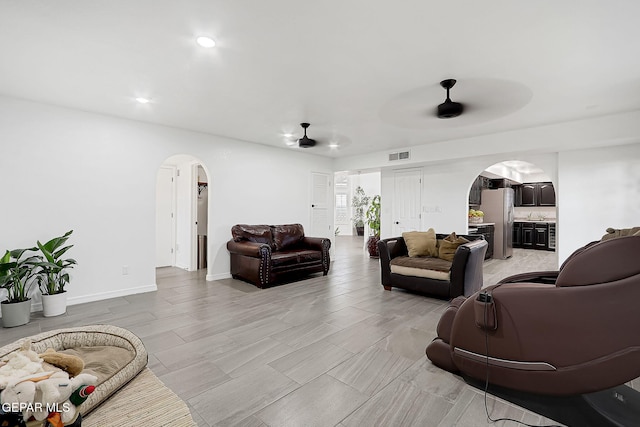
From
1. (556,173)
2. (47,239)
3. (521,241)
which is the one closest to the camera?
(47,239)

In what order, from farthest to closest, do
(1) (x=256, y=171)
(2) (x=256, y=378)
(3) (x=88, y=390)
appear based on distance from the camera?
(1) (x=256, y=171) < (2) (x=256, y=378) < (3) (x=88, y=390)

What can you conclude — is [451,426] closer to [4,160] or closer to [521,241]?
[4,160]

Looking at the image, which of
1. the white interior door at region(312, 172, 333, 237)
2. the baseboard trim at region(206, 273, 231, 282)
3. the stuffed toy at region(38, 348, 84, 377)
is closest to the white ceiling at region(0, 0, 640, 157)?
the stuffed toy at region(38, 348, 84, 377)

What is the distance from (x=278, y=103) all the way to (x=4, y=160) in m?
3.27

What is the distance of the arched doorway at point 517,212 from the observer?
7.66 metres

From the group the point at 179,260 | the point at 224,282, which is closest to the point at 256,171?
the point at 224,282

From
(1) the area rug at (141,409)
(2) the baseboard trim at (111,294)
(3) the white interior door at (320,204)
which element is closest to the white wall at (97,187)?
(2) the baseboard trim at (111,294)

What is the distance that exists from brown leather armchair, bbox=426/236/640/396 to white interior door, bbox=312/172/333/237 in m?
5.16

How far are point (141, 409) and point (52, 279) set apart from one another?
3.46 m

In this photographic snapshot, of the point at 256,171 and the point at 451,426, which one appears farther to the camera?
the point at 256,171

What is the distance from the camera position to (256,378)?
7.04 ft

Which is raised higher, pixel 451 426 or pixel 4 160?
pixel 4 160

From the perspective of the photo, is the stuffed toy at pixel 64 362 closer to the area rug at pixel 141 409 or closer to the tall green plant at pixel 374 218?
the area rug at pixel 141 409

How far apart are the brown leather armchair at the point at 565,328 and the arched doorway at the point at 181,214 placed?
548 cm
